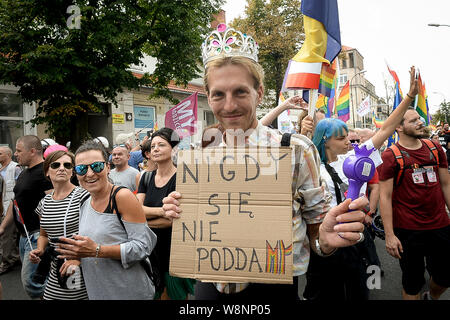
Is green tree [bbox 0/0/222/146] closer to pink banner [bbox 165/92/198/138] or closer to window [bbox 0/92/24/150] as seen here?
window [bbox 0/92/24/150]

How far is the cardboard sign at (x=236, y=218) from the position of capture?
1299 mm

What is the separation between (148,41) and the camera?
33.8 feet

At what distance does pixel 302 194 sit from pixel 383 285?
341 cm

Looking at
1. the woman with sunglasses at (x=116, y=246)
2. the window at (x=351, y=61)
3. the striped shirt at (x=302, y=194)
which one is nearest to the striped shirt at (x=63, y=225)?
the woman with sunglasses at (x=116, y=246)

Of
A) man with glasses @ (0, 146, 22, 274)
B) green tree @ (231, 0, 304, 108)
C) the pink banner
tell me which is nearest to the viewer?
man with glasses @ (0, 146, 22, 274)

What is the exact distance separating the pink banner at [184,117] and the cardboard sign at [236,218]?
4619 millimetres

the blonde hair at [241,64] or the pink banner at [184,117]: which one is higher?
the pink banner at [184,117]

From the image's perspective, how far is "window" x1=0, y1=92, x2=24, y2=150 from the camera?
11.3 meters

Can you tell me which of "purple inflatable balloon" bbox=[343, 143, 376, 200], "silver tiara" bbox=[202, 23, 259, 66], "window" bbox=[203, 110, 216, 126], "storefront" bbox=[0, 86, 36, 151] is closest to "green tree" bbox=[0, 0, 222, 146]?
"storefront" bbox=[0, 86, 36, 151]

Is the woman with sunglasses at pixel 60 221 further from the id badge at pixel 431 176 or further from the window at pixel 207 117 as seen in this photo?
the window at pixel 207 117

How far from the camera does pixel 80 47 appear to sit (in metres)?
8.30

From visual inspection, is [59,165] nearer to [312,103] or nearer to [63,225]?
[63,225]

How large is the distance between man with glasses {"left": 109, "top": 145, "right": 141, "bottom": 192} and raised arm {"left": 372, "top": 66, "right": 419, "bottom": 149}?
3.44 meters
